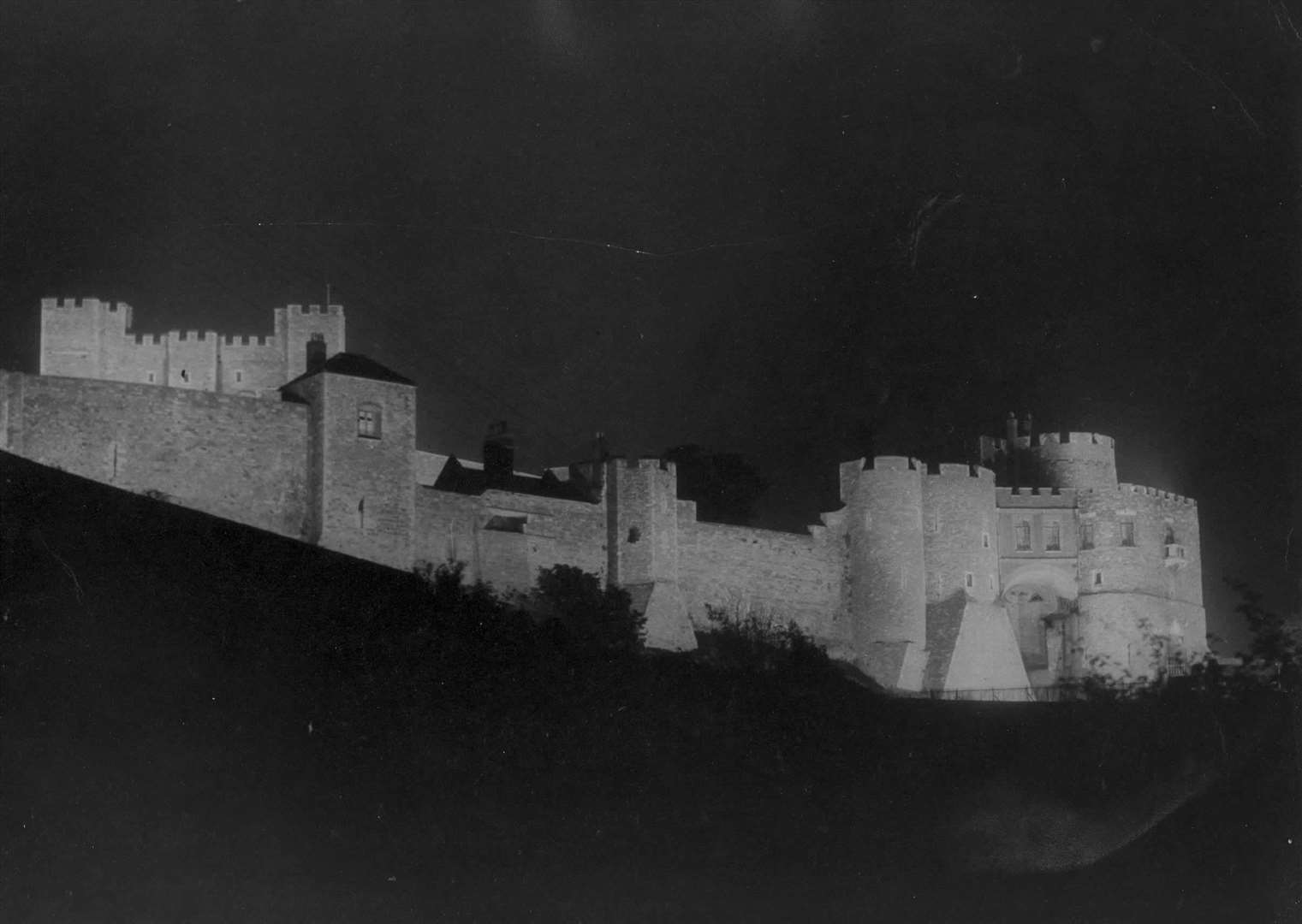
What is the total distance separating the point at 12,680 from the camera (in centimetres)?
3050

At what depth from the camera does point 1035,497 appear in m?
55.1

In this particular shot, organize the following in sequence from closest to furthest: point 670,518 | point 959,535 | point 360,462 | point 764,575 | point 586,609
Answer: point 360,462 < point 586,609 < point 670,518 < point 764,575 < point 959,535

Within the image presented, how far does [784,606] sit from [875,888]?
677 inches

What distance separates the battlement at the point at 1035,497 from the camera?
180ft

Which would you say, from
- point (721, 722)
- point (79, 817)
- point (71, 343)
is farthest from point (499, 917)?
point (71, 343)

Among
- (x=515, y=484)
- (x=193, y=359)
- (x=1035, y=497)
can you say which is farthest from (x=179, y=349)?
(x=1035, y=497)

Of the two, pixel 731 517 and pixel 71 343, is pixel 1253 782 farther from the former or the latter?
pixel 71 343

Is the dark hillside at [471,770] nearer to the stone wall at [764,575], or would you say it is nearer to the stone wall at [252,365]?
the stone wall at [764,575]

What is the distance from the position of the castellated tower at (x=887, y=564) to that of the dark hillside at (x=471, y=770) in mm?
6925

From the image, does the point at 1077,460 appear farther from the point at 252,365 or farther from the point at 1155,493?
the point at 252,365

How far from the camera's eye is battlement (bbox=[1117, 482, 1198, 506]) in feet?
182

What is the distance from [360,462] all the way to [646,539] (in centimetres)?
764

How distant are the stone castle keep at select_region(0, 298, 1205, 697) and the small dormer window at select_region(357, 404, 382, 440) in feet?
0.12

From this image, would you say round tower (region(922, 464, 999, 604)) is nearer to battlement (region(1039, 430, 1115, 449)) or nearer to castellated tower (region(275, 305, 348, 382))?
battlement (region(1039, 430, 1115, 449))
